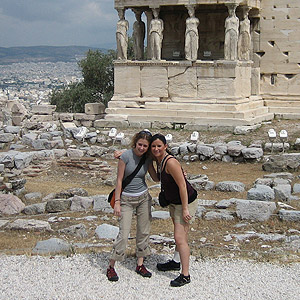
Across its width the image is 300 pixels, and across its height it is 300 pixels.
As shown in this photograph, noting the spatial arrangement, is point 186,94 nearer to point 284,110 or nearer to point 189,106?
point 189,106

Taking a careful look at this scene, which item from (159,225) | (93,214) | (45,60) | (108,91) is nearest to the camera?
(159,225)

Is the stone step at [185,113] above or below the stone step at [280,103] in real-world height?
below

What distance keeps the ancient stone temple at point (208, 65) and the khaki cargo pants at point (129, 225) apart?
9.60 m

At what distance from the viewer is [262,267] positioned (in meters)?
6.05

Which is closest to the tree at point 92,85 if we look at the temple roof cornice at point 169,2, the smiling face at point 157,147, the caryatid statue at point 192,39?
the temple roof cornice at point 169,2

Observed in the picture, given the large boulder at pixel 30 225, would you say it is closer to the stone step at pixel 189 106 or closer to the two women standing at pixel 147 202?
the two women standing at pixel 147 202

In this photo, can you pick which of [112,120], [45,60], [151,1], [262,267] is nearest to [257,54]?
[151,1]

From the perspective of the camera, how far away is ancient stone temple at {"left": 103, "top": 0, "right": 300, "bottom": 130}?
630 inches

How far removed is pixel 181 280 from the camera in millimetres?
5609

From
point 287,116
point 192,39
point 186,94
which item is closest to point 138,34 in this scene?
point 192,39

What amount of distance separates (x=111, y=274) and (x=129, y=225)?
531 millimetres

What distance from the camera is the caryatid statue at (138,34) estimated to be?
17875mm

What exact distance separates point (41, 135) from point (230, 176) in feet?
19.2

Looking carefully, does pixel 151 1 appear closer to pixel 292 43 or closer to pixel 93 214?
pixel 292 43
